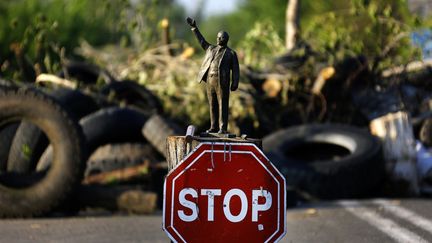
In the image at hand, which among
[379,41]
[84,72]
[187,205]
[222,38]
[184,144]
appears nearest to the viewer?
[187,205]

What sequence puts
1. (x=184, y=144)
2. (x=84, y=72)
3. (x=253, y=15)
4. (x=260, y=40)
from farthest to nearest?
1. (x=253, y=15)
2. (x=260, y=40)
3. (x=84, y=72)
4. (x=184, y=144)

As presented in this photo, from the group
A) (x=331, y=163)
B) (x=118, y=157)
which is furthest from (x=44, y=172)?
(x=331, y=163)

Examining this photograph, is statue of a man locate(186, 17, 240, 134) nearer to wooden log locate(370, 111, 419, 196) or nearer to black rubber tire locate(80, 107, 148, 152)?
black rubber tire locate(80, 107, 148, 152)

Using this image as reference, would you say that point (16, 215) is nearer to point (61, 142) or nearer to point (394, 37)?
point (61, 142)

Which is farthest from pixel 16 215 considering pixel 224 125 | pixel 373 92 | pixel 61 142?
pixel 373 92

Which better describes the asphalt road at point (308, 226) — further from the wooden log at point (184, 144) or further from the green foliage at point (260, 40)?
the green foliage at point (260, 40)

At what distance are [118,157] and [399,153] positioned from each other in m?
3.77

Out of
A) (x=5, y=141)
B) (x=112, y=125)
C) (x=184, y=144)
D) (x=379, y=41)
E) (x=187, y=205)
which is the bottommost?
(x=187, y=205)

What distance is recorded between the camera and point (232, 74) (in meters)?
5.52

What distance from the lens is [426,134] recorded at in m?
12.2

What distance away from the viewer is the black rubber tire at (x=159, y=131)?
1086 centimetres

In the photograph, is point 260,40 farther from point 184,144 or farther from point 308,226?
point 184,144

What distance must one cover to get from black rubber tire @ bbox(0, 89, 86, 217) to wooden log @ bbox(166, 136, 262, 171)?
4.02m

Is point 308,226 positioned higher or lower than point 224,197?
lower
